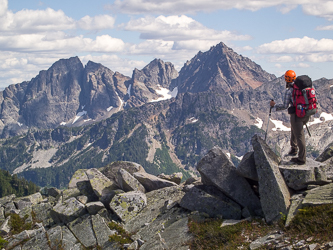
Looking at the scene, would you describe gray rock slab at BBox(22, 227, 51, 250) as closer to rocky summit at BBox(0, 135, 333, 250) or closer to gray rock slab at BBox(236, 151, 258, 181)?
rocky summit at BBox(0, 135, 333, 250)

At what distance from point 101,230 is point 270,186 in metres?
11.2

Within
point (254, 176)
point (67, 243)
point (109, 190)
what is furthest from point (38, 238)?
point (254, 176)

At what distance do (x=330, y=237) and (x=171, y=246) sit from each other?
7.71 m

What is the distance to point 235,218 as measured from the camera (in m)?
18.2

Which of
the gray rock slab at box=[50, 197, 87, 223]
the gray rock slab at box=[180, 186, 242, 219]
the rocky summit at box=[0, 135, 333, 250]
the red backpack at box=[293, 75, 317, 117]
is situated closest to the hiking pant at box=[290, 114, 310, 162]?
the red backpack at box=[293, 75, 317, 117]

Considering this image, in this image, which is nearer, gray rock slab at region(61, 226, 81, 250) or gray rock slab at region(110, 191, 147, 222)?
gray rock slab at region(61, 226, 81, 250)

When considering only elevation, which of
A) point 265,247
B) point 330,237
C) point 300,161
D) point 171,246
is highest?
point 300,161

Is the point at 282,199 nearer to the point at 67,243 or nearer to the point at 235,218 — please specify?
the point at 235,218

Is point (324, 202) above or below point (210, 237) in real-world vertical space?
above

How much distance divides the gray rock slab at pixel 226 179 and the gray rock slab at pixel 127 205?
522cm

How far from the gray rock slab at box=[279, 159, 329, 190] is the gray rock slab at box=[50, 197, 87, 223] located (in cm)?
1460

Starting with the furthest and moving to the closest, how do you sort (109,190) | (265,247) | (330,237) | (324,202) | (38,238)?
(109,190) < (38,238) < (324,202) < (265,247) < (330,237)

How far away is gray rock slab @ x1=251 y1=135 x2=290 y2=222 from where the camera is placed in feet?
54.5

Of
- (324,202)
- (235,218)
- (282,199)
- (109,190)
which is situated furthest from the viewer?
(109,190)
